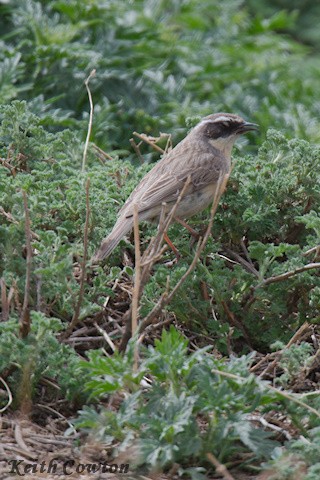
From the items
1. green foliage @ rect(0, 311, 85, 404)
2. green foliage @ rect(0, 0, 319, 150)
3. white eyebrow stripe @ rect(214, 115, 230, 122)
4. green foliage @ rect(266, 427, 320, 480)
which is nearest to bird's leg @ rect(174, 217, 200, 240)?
white eyebrow stripe @ rect(214, 115, 230, 122)

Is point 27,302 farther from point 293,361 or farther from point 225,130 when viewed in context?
point 225,130

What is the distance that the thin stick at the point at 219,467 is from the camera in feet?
14.1

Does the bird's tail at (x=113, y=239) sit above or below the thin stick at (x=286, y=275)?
below

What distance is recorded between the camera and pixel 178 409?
4.47 m

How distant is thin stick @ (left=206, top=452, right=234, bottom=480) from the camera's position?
431cm

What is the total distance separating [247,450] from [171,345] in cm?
60

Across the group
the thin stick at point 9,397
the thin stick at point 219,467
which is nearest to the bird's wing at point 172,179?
the thin stick at point 9,397

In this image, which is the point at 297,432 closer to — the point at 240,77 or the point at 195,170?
the point at 195,170

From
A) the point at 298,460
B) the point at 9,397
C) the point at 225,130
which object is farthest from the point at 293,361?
the point at 225,130

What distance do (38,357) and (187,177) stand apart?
7.76 feet

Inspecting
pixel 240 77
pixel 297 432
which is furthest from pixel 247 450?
pixel 240 77

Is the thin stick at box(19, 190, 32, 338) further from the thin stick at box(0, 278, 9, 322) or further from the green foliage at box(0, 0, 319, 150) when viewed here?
the green foliage at box(0, 0, 319, 150)

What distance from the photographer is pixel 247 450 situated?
463 centimetres

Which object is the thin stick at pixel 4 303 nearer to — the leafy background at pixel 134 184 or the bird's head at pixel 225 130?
the leafy background at pixel 134 184
